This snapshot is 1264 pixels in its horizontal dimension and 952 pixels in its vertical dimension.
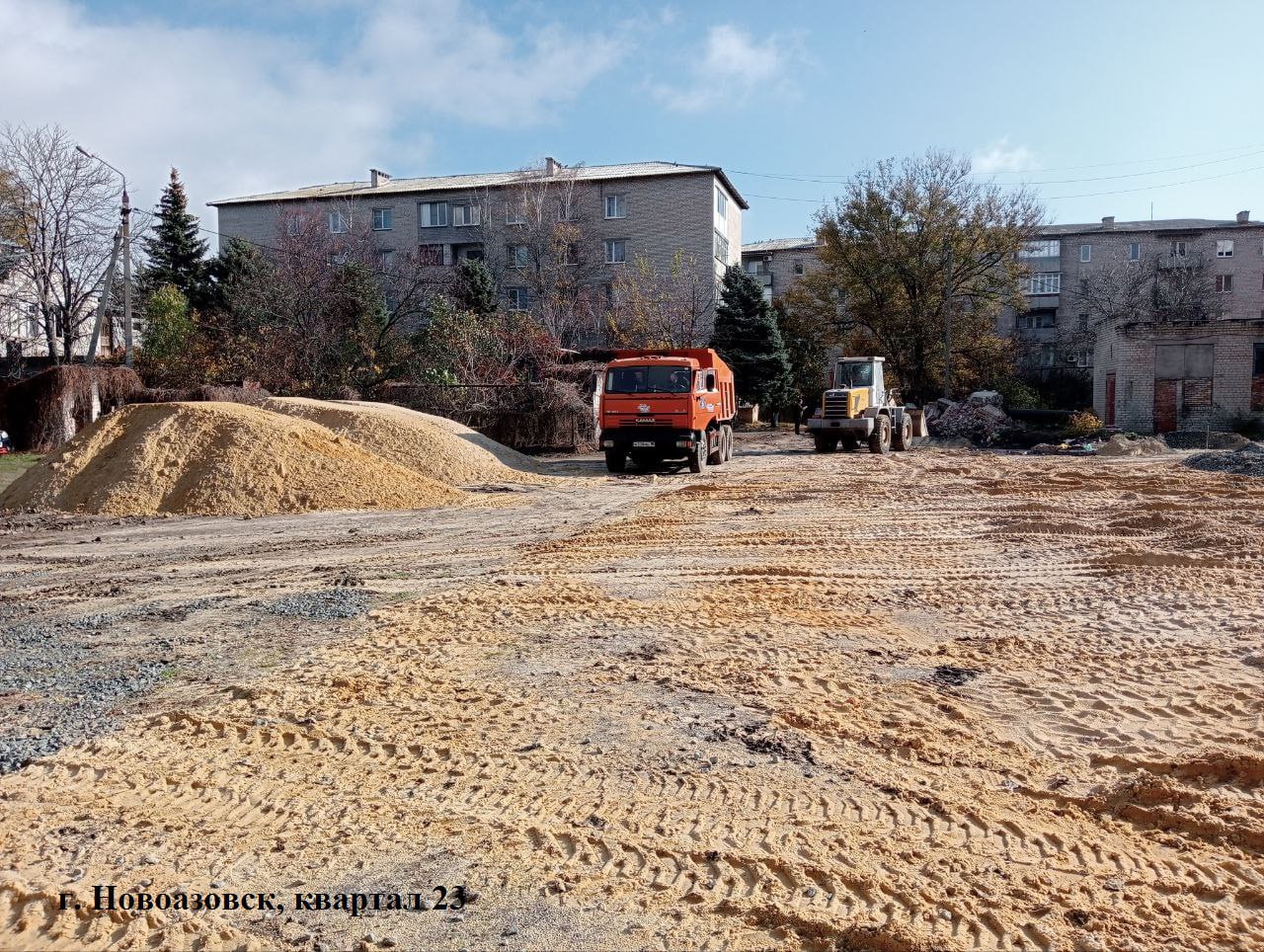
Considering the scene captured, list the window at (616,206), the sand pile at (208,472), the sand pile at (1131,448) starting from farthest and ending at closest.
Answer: the window at (616,206) → the sand pile at (1131,448) → the sand pile at (208,472)

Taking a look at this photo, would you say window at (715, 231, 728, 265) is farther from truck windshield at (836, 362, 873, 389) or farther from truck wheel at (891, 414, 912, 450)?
truck windshield at (836, 362, 873, 389)

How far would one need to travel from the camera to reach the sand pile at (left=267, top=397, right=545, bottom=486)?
19359 mm

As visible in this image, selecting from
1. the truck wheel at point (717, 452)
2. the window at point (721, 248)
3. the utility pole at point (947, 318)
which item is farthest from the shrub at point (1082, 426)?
the window at point (721, 248)

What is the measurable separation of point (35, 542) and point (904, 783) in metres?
12.0

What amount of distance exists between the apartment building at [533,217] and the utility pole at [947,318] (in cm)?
1176

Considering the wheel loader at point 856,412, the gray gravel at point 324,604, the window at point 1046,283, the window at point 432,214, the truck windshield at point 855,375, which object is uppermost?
the window at point 432,214

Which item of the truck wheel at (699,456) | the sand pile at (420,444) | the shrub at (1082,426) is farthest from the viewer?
the shrub at (1082,426)

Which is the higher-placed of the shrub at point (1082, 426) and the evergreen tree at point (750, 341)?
the evergreen tree at point (750, 341)

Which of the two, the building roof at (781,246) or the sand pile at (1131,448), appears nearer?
the sand pile at (1131,448)

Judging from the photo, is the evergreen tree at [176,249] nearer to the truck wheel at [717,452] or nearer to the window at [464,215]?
the window at [464,215]

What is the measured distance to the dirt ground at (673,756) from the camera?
3248 mm

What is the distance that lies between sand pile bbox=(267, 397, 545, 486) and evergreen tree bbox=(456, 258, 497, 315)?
70.6 ft

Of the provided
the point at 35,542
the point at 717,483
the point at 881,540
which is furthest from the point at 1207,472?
the point at 35,542

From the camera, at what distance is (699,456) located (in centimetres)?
2116
